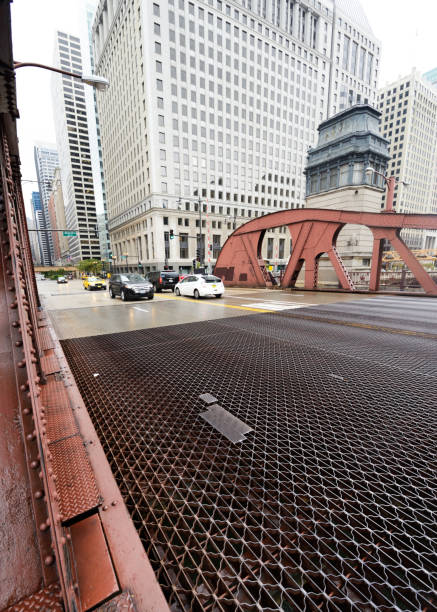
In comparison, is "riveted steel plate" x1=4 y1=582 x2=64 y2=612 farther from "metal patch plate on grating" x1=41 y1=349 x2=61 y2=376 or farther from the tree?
the tree

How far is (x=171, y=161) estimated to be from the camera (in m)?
51.7

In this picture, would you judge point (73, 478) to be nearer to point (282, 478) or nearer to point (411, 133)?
point (282, 478)

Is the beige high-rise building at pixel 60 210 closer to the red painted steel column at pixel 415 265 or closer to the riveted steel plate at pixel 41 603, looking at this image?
the red painted steel column at pixel 415 265

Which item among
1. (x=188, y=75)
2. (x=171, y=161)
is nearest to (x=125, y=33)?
(x=188, y=75)

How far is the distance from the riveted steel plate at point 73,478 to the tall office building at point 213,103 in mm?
40094

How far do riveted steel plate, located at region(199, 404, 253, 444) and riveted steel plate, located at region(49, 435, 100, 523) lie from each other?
116 centimetres

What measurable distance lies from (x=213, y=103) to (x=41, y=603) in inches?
2838

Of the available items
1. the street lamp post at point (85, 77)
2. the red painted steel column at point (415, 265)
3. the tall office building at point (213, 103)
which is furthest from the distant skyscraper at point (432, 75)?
the street lamp post at point (85, 77)

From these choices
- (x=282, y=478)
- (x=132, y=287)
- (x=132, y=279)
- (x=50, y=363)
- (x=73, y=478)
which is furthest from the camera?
(x=132, y=279)

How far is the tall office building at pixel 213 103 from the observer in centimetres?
5044

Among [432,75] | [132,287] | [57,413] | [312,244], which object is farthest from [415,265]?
[432,75]

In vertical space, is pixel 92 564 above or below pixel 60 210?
below

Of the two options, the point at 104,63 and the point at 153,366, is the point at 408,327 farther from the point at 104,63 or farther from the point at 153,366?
the point at 104,63

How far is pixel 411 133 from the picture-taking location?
8288 cm
